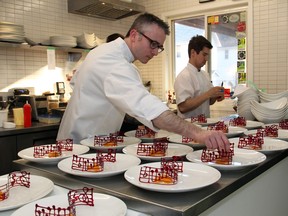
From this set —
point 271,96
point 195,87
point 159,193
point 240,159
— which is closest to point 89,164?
point 159,193

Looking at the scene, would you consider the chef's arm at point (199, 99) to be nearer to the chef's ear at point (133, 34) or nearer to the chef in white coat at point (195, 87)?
the chef in white coat at point (195, 87)

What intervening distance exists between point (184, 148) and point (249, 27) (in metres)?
2.84

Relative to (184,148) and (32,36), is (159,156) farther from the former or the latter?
(32,36)

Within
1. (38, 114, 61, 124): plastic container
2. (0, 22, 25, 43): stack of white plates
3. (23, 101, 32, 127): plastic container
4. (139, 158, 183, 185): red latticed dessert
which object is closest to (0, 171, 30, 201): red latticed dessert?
(139, 158, 183, 185): red latticed dessert

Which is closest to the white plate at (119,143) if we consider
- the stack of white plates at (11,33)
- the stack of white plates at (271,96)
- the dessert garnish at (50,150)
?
the dessert garnish at (50,150)

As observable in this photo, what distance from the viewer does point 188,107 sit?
9.30 ft

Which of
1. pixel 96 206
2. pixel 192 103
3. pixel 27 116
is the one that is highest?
pixel 192 103

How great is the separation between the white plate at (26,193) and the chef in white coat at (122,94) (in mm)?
499

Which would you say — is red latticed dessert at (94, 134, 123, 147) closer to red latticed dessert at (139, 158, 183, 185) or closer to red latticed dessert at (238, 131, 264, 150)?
red latticed dessert at (139, 158, 183, 185)

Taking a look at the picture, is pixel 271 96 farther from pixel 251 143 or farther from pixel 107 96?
pixel 107 96

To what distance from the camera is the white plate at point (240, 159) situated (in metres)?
1.12

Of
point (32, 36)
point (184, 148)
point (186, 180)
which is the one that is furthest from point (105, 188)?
point (32, 36)

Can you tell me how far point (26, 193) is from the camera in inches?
36.6

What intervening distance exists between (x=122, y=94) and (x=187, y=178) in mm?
548
